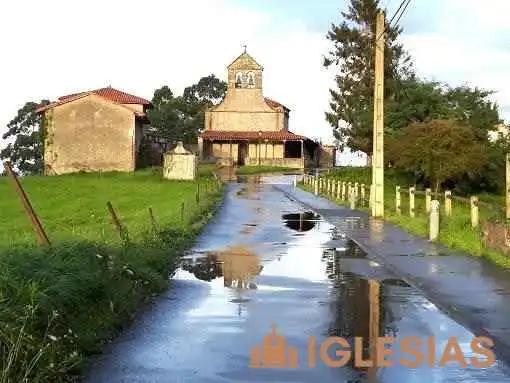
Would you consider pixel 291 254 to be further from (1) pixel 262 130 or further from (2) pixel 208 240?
(1) pixel 262 130

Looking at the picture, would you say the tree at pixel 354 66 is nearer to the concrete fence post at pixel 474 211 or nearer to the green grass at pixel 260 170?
the green grass at pixel 260 170

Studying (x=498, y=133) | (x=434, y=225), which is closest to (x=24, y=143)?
(x=498, y=133)

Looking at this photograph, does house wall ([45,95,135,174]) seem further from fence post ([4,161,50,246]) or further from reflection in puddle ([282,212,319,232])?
fence post ([4,161,50,246])

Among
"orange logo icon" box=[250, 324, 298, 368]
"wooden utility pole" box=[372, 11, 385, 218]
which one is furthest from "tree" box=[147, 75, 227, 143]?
"orange logo icon" box=[250, 324, 298, 368]

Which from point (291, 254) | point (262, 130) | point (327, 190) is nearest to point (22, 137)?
point (262, 130)

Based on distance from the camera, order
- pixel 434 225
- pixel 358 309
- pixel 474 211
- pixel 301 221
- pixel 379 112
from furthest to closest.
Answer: pixel 379 112, pixel 301 221, pixel 474 211, pixel 434 225, pixel 358 309

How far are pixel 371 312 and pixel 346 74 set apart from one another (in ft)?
222

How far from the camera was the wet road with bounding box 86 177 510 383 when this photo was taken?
7.33 meters

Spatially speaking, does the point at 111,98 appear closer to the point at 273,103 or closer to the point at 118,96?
the point at 118,96

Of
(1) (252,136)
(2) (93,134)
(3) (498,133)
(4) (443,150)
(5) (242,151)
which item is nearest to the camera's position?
(4) (443,150)

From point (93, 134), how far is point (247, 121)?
21671mm

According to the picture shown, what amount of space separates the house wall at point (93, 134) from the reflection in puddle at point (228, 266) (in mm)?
50120

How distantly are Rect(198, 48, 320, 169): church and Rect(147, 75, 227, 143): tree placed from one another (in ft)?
46.6

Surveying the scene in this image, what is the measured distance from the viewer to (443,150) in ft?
141
